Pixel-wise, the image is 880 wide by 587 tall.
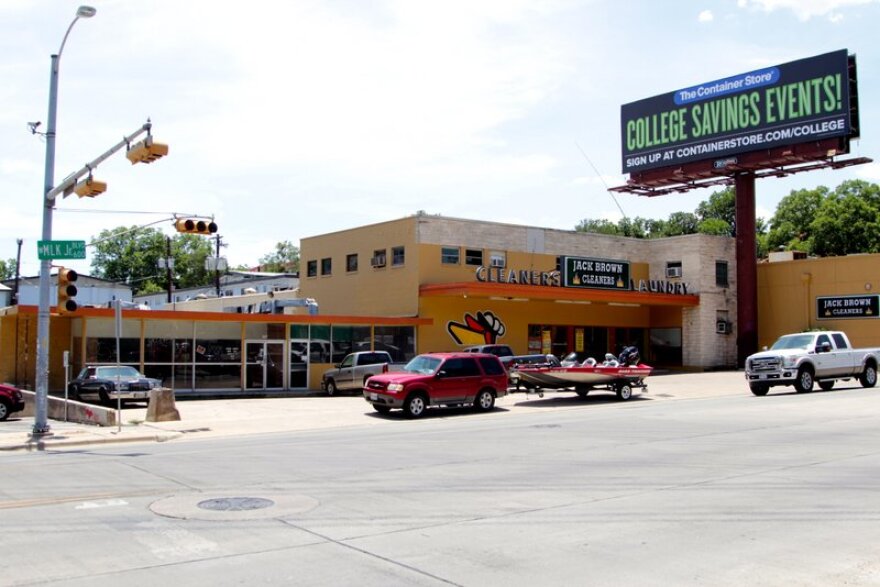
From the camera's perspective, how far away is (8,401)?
75.7 feet

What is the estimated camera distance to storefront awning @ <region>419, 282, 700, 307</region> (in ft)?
115

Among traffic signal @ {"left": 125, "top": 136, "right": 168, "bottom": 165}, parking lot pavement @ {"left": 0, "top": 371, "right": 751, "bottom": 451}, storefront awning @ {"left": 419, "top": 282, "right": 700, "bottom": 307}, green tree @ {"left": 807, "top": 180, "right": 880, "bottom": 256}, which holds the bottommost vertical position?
parking lot pavement @ {"left": 0, "top": 371, "right": 751, "bottom": 451}

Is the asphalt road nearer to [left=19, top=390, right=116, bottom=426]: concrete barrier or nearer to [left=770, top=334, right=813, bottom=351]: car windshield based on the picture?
[left=19, top=390, right=116, bottom=426]: concrete barrier

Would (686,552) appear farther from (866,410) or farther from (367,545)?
(866,410)

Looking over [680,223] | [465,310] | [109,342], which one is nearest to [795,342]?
[465,310]

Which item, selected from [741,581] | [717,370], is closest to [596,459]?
[741,581]

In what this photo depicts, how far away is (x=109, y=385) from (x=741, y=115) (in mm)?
33213

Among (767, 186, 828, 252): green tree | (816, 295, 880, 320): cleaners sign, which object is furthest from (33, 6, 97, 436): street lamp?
(767, 186, 828, 252): green tree

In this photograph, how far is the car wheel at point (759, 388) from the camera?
90.6ft

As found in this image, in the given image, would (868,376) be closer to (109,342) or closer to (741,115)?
(741,115)

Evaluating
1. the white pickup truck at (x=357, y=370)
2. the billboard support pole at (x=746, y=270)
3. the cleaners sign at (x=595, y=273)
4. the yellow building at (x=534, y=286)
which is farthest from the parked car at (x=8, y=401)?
the billboard support pole at (x=746, y=270)

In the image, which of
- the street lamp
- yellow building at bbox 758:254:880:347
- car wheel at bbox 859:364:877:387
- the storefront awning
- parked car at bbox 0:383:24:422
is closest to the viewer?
the street lamp

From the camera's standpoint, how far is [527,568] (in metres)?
6.91

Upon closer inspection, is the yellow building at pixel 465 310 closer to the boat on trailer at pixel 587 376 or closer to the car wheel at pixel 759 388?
the boat on trailer at pixel 587 376
